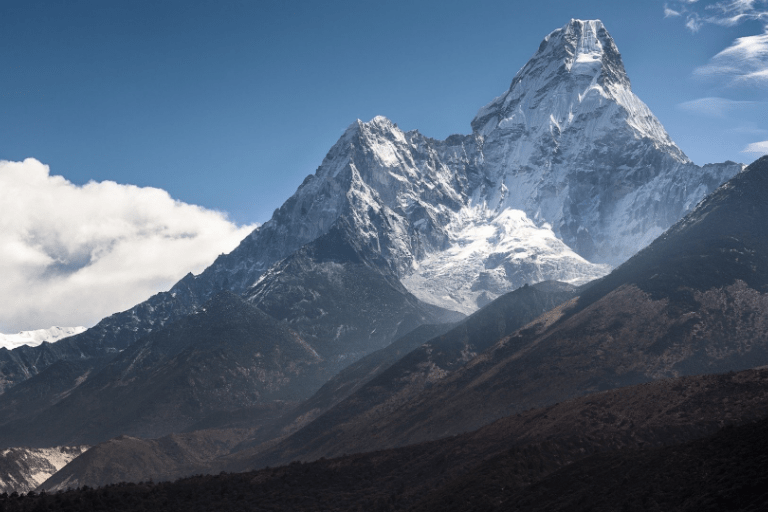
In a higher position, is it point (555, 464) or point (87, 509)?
point (87, 509)

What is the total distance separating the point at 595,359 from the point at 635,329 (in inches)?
617

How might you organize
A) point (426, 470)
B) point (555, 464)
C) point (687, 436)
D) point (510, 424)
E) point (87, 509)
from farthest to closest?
point (510, 424) < point (426, 470) < point (687, 436) < point (555, 464) < point (87, 509)

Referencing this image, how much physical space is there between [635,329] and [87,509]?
492ft

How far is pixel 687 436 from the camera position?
90.0 m

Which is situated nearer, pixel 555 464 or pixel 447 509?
pixel 447 509

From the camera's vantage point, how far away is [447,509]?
242 ft

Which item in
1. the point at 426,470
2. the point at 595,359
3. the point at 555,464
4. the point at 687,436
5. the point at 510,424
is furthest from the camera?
the point at 595,359

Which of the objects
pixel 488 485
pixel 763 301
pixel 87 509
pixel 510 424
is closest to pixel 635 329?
pixel 763 301

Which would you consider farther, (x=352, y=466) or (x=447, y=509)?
(x=352, y=466)

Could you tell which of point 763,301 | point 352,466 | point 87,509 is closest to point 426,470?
point 352,466

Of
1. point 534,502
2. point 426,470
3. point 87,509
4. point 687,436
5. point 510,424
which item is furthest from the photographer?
point 510,424

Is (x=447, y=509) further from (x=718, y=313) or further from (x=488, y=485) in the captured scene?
(x=718, y=313)

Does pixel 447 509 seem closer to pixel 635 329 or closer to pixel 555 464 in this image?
pixel 555 464

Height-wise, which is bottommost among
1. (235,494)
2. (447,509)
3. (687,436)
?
(687,436)
